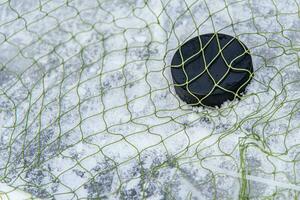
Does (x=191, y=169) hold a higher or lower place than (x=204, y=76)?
lower

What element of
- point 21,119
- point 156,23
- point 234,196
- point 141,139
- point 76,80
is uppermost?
point 156,23

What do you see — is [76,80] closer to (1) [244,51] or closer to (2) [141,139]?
(2) [141,139]

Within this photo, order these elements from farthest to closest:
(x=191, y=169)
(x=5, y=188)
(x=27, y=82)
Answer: (x=27, y=82)
(x=191, y=169)
(x=5, y=188)

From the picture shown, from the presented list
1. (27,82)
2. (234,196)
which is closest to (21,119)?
(27,82)
